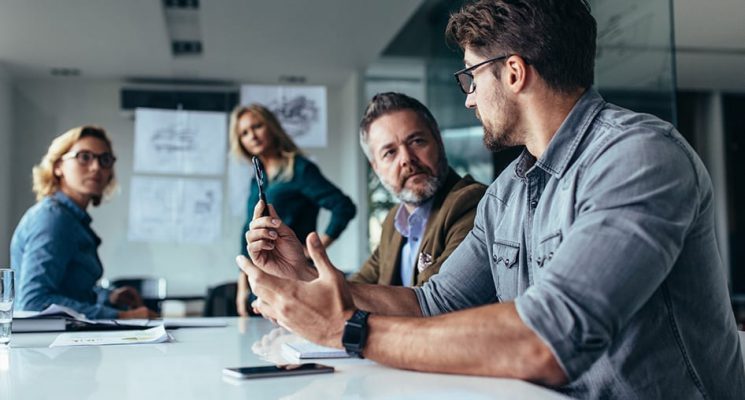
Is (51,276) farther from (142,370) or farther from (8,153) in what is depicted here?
(8,153)

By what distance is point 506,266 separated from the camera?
4.66 feet

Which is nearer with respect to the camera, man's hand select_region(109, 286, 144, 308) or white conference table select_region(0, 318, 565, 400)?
white conference table select_region(0, 318, 565, 400)

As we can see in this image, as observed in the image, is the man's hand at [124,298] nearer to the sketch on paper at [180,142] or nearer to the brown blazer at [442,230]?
the brown blazer at [442,230]

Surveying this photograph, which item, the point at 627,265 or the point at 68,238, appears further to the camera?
the point at 68,238

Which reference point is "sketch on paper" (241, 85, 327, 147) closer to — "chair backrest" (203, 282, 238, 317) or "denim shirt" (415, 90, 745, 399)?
"chair backrest" (203, 282, 238, 317)

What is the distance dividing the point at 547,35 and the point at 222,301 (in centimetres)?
297

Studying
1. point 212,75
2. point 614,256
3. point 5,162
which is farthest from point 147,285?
point 614,256

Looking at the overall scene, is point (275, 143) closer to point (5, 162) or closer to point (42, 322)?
point (42, 322)

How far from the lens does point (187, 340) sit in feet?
5.33

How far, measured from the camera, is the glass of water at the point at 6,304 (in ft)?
5.18

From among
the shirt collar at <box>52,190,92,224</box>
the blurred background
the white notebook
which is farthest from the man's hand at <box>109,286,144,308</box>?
the white notebook

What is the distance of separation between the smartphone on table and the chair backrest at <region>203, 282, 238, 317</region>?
2.81 meters

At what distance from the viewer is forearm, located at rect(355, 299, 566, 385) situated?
1.00 metres

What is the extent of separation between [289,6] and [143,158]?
7.03 ft
